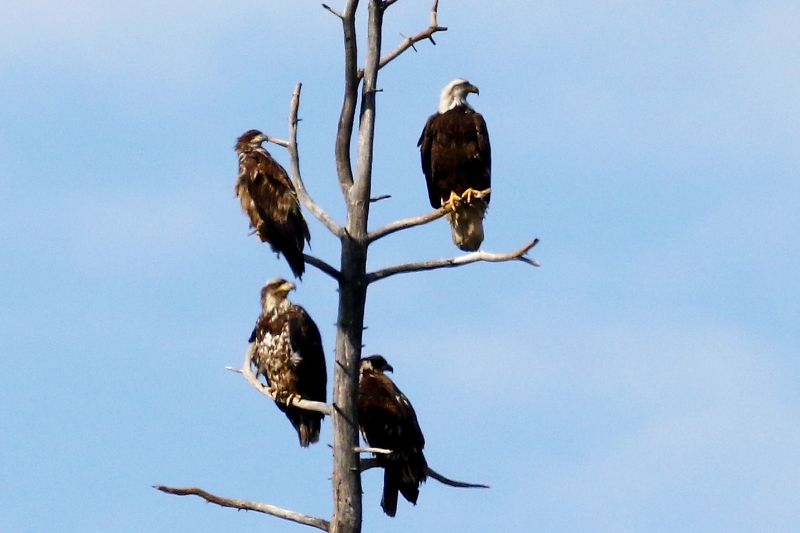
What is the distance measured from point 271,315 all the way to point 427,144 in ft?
6.49

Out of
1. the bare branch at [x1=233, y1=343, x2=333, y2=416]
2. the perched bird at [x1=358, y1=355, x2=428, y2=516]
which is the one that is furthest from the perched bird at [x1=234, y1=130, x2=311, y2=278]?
the perched bird at [x1=358, y1=355, x2=428, y2=516]

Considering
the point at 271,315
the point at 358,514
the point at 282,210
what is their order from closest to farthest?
1. the point at 358,514
2. the point at 282,210
3. the point at 271,315

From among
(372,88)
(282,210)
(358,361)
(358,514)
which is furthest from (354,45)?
(358,514)

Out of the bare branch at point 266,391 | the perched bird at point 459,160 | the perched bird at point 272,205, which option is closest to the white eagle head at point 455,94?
the perched bird at point 459,160

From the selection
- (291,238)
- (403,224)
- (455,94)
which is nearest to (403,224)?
(403,224)

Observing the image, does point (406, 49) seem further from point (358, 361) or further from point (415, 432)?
point (415, 432)

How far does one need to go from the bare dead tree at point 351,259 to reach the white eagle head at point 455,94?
209cm

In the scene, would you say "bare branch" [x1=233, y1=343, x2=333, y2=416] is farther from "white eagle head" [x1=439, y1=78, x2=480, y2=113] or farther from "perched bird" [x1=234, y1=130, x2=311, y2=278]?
"white eagle head" [x1=439, y1=78, x2=480, y2=113]

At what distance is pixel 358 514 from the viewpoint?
29.3 feet

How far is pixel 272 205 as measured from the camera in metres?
10.8

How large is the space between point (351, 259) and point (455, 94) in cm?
336

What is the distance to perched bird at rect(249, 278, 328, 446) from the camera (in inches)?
434

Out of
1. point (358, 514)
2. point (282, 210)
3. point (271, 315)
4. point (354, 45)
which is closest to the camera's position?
point (358, 514)

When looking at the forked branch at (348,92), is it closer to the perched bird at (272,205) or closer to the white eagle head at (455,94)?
the perched bird at (272,205)
